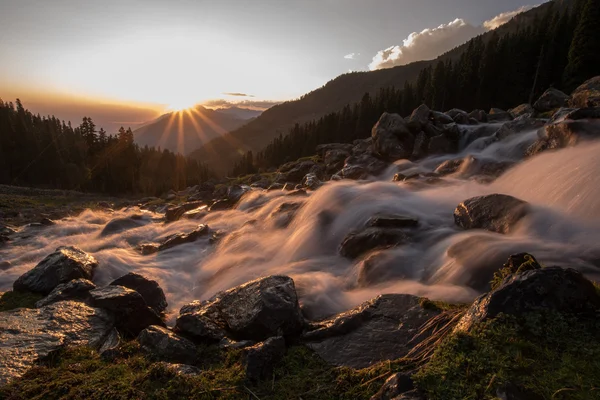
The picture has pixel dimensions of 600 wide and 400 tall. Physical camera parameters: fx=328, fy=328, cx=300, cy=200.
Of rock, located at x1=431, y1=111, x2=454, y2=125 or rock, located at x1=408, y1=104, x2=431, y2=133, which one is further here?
rock, located at x1=431, y1=111, x2=454, y2=125

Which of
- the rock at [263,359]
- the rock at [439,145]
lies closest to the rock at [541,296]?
the rock at [263,359]

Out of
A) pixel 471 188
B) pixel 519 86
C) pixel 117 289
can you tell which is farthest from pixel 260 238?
pixel 519 86

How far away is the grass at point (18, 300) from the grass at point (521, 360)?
11.4 m

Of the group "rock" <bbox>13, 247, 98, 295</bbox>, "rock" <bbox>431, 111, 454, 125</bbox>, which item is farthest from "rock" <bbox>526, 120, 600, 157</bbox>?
"rock" <bbox>13, 247, 98, 295</bbox>

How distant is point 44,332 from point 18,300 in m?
4.40

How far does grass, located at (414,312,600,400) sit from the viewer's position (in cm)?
387

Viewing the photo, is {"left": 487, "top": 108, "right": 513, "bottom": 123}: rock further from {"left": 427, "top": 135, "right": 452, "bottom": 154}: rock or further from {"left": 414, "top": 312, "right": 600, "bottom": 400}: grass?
{"left": 414, "top": 312, "right": 600, "bottom": 400}: grass

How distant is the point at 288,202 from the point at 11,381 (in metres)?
18.3

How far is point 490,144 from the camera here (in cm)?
2642

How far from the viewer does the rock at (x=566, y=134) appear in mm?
16933

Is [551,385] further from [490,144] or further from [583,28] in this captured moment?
[583,28]

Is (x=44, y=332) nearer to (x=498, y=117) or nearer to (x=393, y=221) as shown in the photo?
(x=393, y=221)

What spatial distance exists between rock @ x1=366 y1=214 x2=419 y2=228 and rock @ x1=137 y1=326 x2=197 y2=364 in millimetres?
9165

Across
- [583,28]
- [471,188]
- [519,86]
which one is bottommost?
[471,188]
